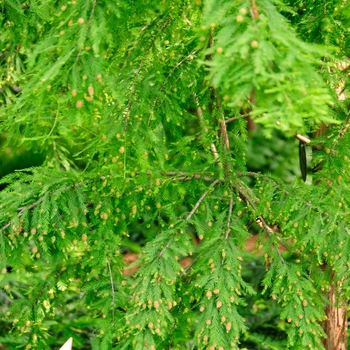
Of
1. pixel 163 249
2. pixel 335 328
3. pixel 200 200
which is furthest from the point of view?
pixel 335 328

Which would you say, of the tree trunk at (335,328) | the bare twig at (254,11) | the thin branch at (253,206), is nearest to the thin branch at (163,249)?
the thin branch at (253,206)

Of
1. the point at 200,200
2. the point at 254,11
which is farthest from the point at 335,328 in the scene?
the point at 254,11

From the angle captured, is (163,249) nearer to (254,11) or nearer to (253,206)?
(253,206)

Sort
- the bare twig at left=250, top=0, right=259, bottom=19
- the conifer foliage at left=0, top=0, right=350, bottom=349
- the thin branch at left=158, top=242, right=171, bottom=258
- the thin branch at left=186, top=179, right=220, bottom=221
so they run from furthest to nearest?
the thin branch at left=186, top=179, right=220, bottom=221 < the thin branch at left=158, top=242, right=171, bottom=258 < the conifer foliage at left=0, top=0, right=350, bottom=349 < the bare twig at left=250, top=0, right=259, bottom=19

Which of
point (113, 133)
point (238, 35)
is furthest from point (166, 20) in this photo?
point (238, 35)

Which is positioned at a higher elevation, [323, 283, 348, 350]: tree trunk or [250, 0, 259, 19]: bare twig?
[250, 0, 259, 19]: bare twig

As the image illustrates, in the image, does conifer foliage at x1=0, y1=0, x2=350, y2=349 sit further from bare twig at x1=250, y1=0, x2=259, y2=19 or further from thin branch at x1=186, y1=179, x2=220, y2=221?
bare twig at x1=250, y1=0, x2=259, y2=19

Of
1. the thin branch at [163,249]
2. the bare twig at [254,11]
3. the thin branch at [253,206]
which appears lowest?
the thin branch at [253,206]

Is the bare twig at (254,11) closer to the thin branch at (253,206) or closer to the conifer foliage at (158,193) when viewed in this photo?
the conifer foliage at (158,193)

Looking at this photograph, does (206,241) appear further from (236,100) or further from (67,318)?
(67,318)

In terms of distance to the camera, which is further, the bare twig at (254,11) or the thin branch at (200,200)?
the thin branch at (200,200)

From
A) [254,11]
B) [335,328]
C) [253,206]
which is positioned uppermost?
[254,11]

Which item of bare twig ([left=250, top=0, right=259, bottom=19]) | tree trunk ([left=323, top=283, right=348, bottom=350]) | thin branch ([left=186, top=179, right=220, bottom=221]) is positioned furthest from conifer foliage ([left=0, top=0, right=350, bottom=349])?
tree trunk ([left=323, top=283, right=348, bottom=350])

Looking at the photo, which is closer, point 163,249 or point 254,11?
point 254,11
